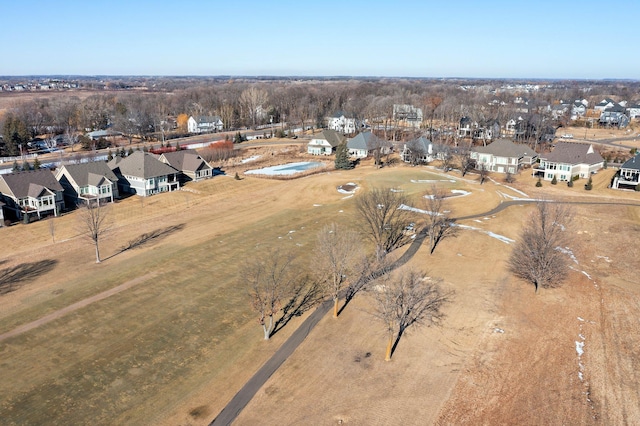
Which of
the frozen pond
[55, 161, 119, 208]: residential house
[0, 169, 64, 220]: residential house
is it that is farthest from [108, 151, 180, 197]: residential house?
the frozen pond

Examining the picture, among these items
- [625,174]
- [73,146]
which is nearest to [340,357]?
[625,174]

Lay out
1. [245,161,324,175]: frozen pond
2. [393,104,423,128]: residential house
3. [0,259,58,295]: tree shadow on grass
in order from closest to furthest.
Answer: [0,259,58,295]: tree shadow on grass → [245,161,324,175]: frozen pond → [393,104,423,128]: residential house

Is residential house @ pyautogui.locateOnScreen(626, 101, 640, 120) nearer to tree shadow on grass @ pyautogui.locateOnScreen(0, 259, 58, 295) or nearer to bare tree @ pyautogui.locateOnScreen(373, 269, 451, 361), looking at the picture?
bare tree @ pyautogui.locateOnScreen(373, 269, 451, 361)

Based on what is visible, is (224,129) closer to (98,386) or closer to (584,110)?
(98,386)

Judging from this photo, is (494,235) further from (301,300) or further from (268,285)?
(268,285)

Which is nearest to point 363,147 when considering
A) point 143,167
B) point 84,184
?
point 143,167

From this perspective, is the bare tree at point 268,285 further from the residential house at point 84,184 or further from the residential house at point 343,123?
the residential house at point 343,123

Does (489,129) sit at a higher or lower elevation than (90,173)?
higher
